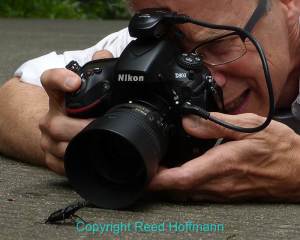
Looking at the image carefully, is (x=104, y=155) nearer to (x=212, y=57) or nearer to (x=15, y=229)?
(x=15, y=229)

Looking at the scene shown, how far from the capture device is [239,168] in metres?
1.78

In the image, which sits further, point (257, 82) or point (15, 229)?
point (257, 82)

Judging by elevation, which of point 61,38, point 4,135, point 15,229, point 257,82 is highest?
point 257,82

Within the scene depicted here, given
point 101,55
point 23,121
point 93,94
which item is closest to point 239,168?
point 93,94

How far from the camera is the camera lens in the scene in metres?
1.63

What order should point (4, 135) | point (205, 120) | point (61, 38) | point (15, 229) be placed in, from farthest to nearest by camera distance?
point (61, 38) < point (4, 135) < point (205, 120) < point (15, 229)

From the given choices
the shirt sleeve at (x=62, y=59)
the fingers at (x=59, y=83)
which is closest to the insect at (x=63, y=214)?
the fingers at (x=59, y=83)

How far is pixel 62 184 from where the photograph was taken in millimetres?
2027

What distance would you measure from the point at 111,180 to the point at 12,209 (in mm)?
219

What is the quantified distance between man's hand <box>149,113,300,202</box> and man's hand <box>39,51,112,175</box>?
24cm

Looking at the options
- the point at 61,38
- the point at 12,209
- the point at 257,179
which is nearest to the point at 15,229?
the point at 12,209

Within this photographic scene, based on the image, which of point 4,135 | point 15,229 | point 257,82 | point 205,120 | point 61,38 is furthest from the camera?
point 61,38

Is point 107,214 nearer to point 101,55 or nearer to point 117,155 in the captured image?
point 117,155

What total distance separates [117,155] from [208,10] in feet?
1.45
